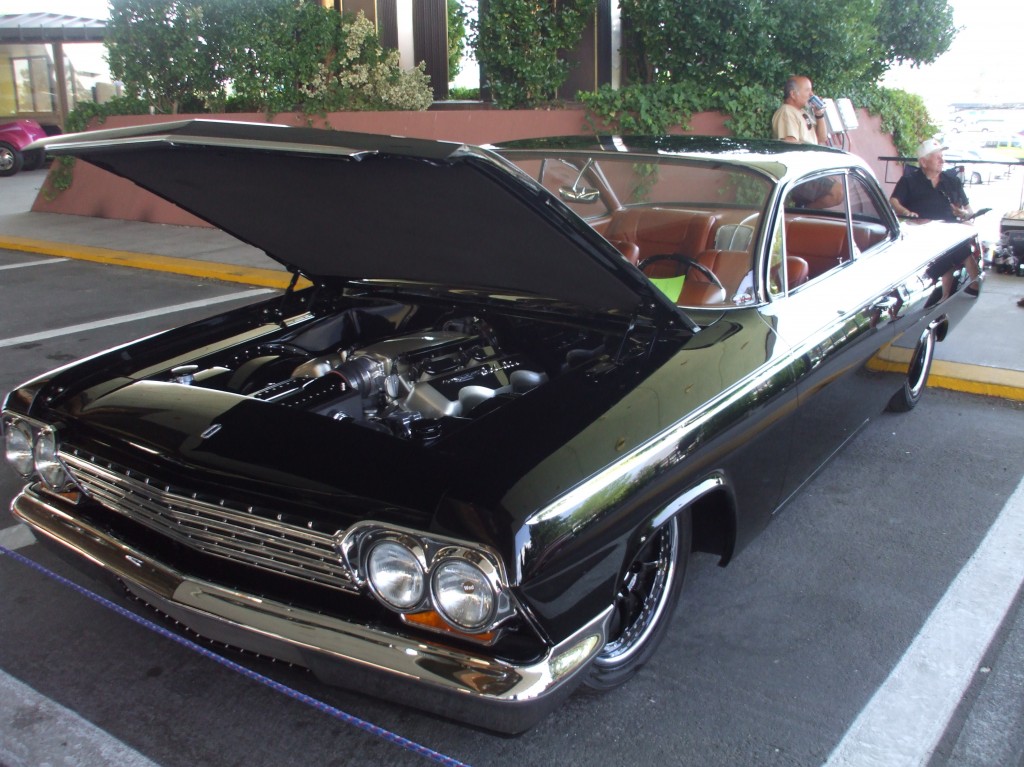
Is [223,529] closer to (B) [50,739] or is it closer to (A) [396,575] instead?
(A) [396,575]

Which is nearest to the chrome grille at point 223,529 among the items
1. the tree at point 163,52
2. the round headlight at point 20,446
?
the round headlight at point 20,446

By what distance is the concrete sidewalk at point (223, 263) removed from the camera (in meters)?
5.56

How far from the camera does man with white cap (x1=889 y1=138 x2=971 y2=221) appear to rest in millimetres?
7242

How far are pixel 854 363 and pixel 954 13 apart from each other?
9.58m

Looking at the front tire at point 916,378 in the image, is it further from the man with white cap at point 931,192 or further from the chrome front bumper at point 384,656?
the chrome front bumper at point 384,656

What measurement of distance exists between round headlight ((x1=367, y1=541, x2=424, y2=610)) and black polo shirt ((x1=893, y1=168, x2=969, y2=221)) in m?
6.28

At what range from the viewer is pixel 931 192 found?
7.29 metres

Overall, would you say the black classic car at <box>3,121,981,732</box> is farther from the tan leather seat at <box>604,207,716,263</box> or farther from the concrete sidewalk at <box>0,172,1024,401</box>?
the concrete sidewalk at <box>0,172,1024,401</box>

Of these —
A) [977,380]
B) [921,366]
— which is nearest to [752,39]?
[977,380]

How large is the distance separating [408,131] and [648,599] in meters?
8.76

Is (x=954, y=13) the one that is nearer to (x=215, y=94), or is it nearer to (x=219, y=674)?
(x=215, y=94)

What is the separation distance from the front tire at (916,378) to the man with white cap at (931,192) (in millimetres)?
2456

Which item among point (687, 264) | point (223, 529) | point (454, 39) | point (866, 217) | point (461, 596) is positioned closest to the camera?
point (461, 596)

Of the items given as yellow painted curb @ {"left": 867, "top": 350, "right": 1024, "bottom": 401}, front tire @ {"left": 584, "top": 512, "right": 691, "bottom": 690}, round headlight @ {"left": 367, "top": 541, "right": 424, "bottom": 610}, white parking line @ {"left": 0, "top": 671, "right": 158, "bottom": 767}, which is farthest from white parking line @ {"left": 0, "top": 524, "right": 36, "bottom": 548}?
yellow painted curb @ {"left": 867, "top": 350, "right": 1024, "bottom": 401}
